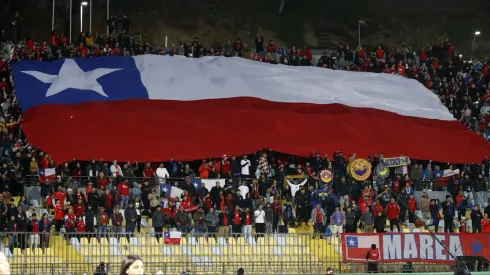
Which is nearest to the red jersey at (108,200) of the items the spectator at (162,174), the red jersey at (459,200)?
the spectator at (162,174)

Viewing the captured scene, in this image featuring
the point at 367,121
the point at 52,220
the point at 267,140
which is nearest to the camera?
the point at 52,220

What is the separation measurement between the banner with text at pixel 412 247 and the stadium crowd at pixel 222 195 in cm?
71

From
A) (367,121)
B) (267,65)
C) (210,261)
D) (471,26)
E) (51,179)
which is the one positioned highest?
(471,26)

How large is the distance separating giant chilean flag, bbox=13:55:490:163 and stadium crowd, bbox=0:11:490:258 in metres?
0.49

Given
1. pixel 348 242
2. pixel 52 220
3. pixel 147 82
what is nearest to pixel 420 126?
pixel 147 82

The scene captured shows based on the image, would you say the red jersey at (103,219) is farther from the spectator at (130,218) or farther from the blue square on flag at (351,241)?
the blue square on flag at (351,241)

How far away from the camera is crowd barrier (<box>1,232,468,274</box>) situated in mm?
22625

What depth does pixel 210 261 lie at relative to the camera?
2294 cm

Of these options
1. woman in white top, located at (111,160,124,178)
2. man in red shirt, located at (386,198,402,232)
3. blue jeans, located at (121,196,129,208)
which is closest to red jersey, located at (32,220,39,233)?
blue jeans, located at (121,196,129,208)

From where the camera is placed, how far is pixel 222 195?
2791 cm

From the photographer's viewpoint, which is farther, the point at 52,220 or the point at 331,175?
the point at 331,175

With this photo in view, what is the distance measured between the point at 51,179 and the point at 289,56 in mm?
13591

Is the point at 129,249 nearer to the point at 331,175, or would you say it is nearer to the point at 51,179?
the point at 51,179

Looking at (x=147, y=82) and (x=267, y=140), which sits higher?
(x=147, y=82)
